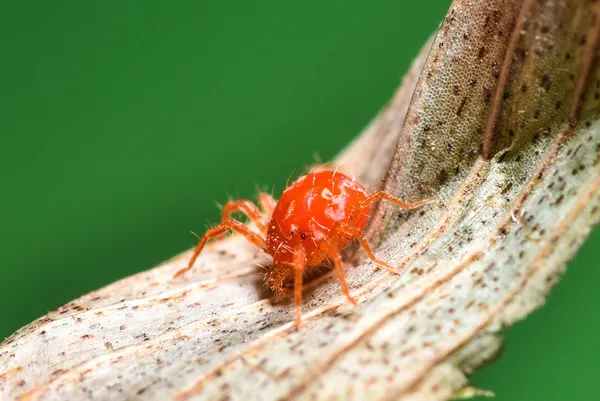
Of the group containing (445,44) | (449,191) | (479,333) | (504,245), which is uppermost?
(445,44)

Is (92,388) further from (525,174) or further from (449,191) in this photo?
(525,174)

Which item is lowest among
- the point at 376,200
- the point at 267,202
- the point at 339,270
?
the point at 339,270

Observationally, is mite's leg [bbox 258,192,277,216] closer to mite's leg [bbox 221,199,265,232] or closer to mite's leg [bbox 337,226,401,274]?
mite's leg [bbox 221,199,265,232]

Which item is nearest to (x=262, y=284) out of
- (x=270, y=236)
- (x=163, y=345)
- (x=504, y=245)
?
(x=270, y=236)

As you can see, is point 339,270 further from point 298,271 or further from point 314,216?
point 314,216

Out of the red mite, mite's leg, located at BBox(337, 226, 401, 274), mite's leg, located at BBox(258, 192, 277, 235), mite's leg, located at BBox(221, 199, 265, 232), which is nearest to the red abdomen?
the red mite

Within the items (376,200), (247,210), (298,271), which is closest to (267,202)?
(247,210)
